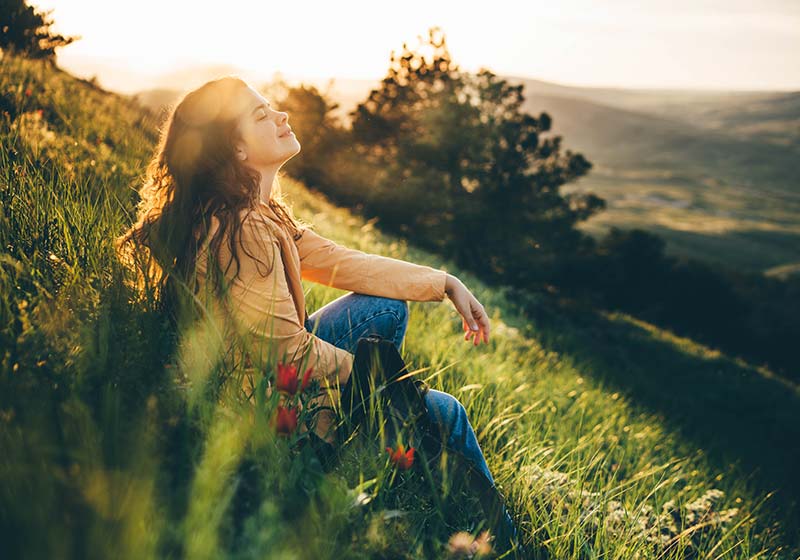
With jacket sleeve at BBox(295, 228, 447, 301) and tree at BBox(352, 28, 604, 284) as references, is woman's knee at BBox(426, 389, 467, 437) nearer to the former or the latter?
jacket sleeve at BBox(295, 228, 447, 301)

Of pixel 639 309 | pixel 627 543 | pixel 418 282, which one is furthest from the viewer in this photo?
pixel 639 309

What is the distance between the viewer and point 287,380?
1640 mm

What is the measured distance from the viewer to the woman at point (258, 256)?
2.08 m

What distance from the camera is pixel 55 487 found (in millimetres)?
1165

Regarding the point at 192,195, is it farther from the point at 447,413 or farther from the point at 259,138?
the point at 447,413

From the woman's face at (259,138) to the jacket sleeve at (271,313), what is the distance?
0.48m

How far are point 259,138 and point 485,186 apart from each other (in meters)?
19.6

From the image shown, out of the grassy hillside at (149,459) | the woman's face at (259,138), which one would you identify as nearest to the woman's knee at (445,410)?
the grassy hillside at (149,459)

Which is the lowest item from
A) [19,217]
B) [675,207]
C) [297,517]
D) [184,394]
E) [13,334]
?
[675,207]

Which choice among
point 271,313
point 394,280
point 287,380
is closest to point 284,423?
point 287,380

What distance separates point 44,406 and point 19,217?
3.93 feet

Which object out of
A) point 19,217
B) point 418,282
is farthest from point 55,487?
point 418,282

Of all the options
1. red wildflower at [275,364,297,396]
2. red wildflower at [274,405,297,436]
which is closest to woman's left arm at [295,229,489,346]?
red wildflower at [275,364,297,396]

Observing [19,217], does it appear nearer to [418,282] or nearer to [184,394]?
[184,394]
